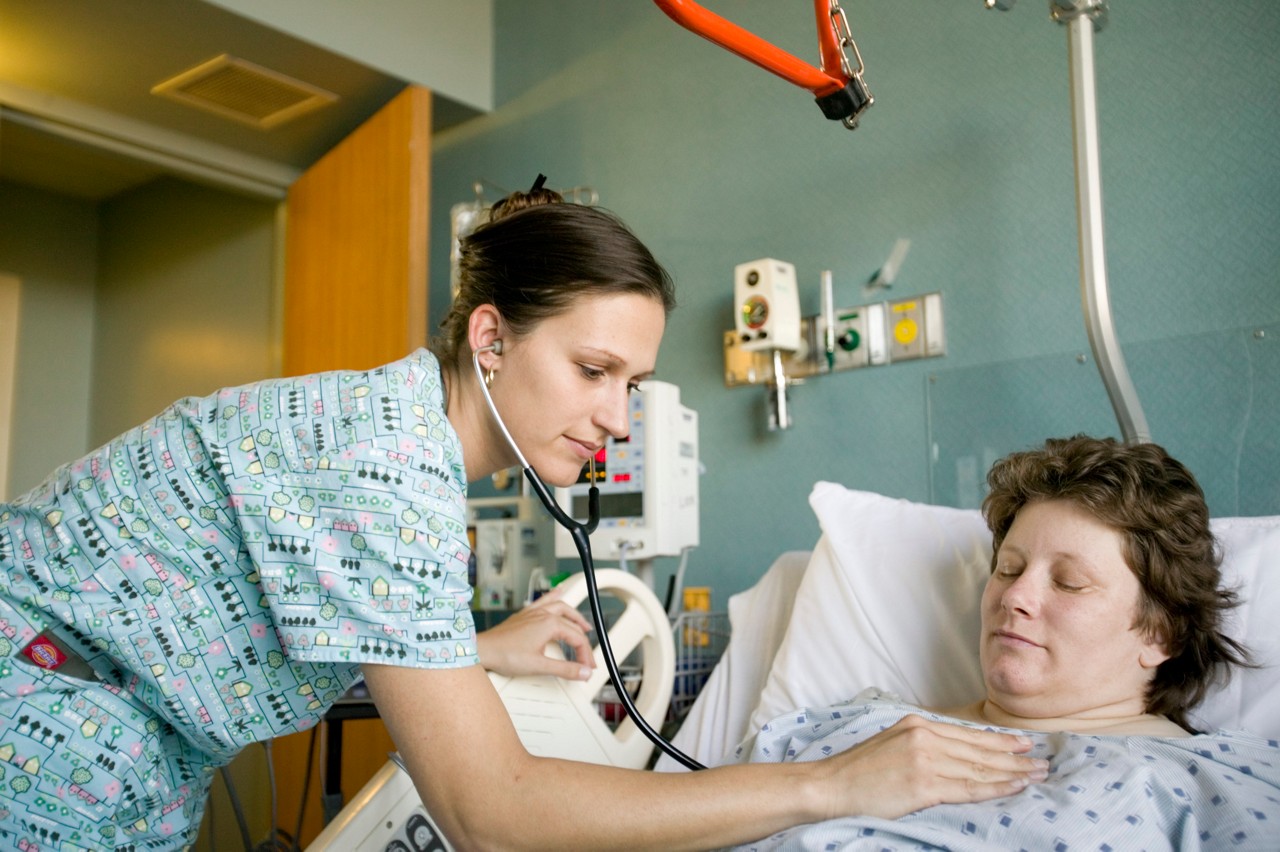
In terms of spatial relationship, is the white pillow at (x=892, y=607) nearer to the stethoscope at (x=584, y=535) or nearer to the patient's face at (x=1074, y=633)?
the patient's face at (x=1074, y=633)

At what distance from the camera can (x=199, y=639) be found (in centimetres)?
102

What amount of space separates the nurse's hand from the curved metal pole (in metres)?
0.97

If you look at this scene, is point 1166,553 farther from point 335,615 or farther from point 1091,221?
point 335,615

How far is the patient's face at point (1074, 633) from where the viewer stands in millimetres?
1286

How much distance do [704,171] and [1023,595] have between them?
Result: 70.2 inches

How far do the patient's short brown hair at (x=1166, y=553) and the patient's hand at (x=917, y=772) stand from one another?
38 cm

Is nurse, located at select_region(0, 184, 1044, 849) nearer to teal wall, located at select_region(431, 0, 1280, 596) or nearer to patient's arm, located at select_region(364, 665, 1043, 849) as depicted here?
patient's arm, located at select_region(364, 665, 1043, 849)

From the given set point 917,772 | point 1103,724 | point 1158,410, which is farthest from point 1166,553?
point 1158,410

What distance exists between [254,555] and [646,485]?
127 centimetres

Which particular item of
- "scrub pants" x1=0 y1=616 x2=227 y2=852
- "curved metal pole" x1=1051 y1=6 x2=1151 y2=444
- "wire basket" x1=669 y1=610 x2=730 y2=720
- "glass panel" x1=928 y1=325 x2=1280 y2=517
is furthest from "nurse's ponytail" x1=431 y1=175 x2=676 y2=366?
"glass panel" x1=928 y1=325 x2=1280 y2=517

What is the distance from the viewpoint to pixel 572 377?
44.4 inches

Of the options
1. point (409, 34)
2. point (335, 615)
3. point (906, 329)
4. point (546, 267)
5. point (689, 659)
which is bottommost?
point (689, 659)

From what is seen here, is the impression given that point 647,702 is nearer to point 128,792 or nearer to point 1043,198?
point 128,792

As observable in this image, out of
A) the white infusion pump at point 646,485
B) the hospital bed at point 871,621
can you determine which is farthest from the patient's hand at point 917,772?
the white infusion pump at point 646,485
